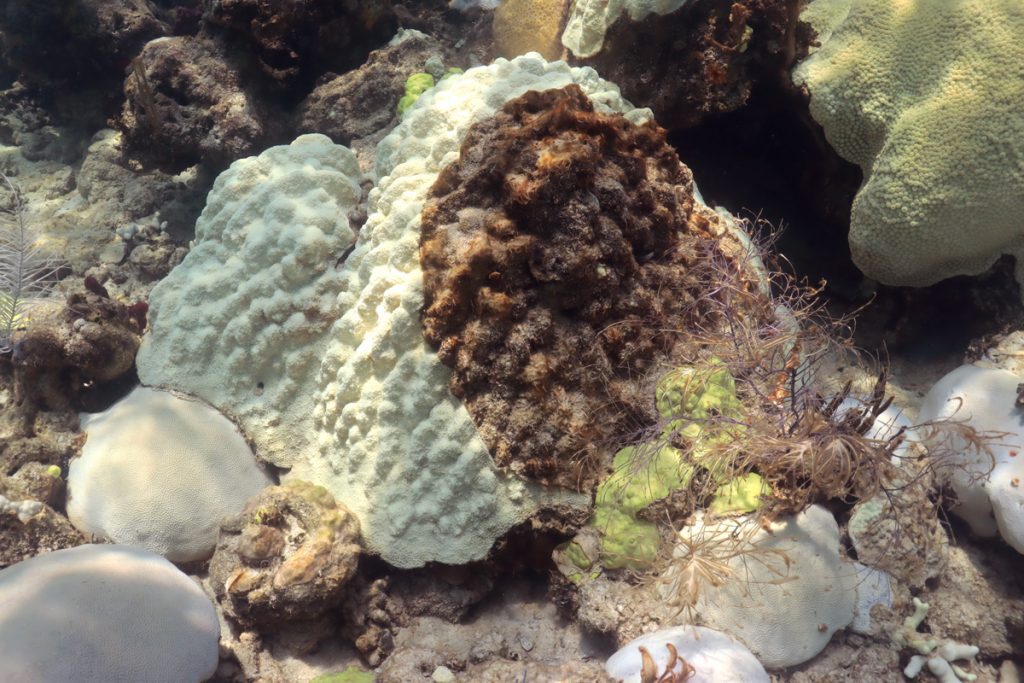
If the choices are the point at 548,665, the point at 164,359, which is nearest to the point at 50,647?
the point at 164,359

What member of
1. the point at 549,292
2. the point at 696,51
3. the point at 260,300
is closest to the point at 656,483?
the point at 549,292

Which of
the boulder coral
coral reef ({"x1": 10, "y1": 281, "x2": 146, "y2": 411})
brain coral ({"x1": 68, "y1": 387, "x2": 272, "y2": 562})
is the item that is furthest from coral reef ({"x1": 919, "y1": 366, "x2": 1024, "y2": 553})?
coral reef ({"x1": 10, "y1": 281, "x2": 146, "y2": 411})

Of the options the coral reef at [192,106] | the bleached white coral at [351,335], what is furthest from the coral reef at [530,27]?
the coral reef at [192,106]

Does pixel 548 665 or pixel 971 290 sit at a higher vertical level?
pixel 971 290

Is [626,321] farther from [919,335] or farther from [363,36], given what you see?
[363,36]

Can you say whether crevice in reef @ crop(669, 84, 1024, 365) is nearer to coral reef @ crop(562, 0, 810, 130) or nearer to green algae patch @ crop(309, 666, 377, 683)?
coral reef @ crop(562, 0, 810, 130)

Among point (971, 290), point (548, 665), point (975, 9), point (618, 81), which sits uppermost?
point (975, 9)

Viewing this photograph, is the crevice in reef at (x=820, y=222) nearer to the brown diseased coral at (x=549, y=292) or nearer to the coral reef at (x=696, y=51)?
the coral reef at (x=696, y=51)
